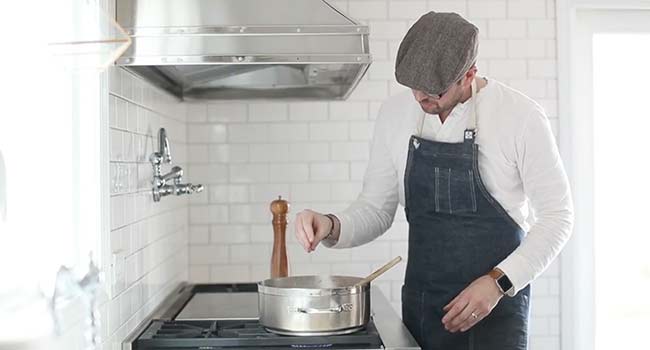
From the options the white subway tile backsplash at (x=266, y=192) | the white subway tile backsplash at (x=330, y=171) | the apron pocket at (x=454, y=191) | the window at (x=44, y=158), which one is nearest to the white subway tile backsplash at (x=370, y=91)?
the white subway tile backsplash at (x=330, y=171)

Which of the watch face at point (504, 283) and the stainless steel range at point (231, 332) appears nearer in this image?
the stainless steel range at point (231, 332)

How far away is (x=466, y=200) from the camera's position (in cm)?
308

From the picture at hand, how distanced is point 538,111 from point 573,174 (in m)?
1.38

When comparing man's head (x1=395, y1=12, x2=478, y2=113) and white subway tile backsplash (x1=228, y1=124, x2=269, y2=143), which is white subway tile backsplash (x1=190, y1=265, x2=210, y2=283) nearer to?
white subway tile backsplash (x1=228, y1=124, x2=269, y2=143)

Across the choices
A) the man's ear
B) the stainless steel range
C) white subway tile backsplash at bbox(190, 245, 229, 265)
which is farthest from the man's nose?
white subway tile backsplash at bbox(190, 245, 229, 265)

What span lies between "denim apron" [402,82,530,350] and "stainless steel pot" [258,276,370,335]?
0.42 meters

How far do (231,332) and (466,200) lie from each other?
888 mm

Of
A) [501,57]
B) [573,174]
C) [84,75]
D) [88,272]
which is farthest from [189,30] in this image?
[573,174]

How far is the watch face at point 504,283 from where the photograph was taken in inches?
111

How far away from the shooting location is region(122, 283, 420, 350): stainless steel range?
8.81 feet

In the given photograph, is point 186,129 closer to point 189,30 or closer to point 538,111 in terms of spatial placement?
point 189,30

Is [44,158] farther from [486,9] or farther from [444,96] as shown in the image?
[486,9]

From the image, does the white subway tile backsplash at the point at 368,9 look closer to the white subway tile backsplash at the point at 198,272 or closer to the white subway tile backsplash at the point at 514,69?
the white subway tile backsplash at the point at 514,69

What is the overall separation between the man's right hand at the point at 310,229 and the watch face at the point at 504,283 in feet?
1.93
